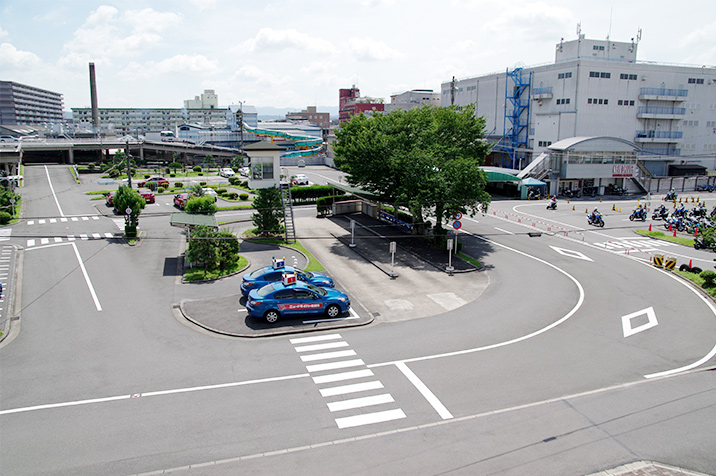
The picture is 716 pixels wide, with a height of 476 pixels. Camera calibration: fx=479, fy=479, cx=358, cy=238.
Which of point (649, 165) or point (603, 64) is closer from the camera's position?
point (603, 64)

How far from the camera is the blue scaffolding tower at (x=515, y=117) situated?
79.6 meters

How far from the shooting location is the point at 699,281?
28.3 metres

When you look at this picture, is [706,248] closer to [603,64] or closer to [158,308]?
[158,308]

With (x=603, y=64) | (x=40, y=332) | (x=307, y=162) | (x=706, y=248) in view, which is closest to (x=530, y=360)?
(x=40, y=332)

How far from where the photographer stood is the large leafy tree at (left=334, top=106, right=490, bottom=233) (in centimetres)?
3281

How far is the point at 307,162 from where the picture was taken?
374 ft

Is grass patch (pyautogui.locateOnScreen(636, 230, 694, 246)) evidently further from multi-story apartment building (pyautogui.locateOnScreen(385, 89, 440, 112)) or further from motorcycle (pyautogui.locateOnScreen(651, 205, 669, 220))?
multi-story apartment building (pyautogui.locateOnScreen(385, 89, 440, 112))

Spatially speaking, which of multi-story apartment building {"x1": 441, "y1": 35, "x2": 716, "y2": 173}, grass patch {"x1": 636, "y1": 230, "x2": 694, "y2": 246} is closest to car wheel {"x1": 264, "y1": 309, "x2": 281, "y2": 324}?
grass patch {"x1": 636, "y1": 230, "x2": 694, "y2": 246}

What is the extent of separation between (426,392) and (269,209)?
966 inches

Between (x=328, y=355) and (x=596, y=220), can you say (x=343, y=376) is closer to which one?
(x=328, y=355)

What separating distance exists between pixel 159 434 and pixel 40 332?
11.4m

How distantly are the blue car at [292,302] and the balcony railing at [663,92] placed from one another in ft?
238

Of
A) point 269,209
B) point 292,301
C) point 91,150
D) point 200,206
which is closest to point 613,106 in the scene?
point 269,209

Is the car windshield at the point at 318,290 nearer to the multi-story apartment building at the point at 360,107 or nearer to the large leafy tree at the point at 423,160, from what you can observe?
the large leafy tree at the point at 423,160
